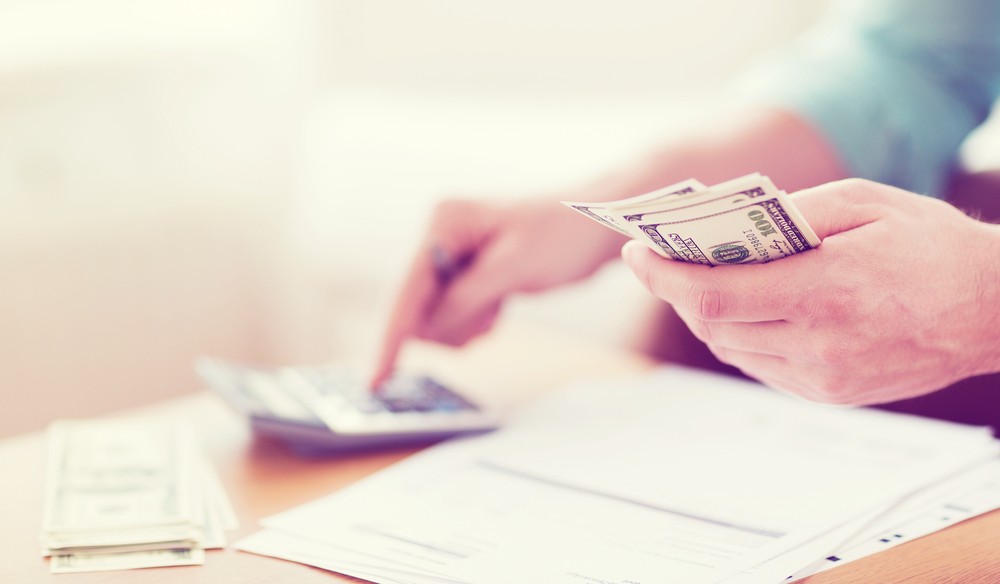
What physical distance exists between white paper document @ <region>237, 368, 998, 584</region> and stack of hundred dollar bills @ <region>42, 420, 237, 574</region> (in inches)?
1.4

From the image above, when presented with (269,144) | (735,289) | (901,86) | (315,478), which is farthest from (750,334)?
(269,144)

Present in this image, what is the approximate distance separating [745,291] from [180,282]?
1258 mm

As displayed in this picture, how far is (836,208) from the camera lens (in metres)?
0.51

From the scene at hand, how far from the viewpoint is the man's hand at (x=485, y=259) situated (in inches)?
31.2

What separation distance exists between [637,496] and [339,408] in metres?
0.23

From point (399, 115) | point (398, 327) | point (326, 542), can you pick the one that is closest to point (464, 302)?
point (398, 327)

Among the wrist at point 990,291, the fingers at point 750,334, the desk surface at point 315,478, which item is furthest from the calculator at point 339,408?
the wrist at point 990,291

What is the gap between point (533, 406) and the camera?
2.57ft

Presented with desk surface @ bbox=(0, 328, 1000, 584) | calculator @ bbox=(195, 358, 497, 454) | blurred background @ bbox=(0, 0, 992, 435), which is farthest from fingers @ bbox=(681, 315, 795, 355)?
blurred background @ bbox=(0, 0, 992, 435)

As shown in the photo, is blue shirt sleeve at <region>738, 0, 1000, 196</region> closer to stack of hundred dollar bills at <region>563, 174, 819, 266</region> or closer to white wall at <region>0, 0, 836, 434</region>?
white wall at <region>0, 0, 836, 434</region>

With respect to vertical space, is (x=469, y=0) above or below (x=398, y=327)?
above

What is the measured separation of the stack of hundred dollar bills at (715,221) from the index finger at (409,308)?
0.31 meters

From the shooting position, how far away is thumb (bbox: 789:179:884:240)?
50cm

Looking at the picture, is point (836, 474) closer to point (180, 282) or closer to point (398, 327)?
point (398, 327)
